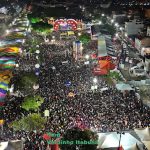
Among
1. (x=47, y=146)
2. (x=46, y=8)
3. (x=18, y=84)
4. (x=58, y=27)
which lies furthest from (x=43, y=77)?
(x=46, y=8)

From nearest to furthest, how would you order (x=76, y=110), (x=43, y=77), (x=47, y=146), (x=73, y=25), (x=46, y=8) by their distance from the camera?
(x=47, y=146)
(x=76, y=110)
(x=43, y=77)
(x=73, y=25)
(x=46, y=8)

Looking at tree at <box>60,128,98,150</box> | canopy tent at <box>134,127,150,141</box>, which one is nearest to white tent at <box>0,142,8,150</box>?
tree at <box>60,128,98,150</box>

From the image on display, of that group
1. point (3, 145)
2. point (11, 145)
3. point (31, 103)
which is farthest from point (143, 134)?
point (3, 145)

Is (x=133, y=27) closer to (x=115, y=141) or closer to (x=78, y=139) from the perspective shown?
(x=115, y=141)

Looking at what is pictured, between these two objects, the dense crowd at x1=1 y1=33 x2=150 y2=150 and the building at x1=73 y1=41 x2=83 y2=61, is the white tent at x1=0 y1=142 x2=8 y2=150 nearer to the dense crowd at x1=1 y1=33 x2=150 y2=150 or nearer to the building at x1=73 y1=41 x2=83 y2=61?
the dense crowd at x1=1 y1=33 x2=150 y2=150

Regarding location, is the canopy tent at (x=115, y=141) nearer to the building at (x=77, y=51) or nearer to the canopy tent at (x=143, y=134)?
the canopy tent at (x=143, y=134)

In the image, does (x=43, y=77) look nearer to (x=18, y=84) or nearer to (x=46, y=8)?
(x=18, y=84)
